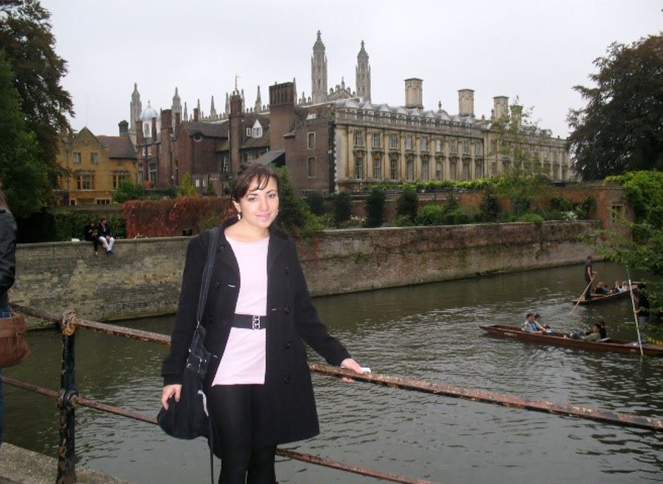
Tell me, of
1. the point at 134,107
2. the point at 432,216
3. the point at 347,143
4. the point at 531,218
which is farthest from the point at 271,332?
the point at 134,107

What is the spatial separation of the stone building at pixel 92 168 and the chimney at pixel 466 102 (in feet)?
109

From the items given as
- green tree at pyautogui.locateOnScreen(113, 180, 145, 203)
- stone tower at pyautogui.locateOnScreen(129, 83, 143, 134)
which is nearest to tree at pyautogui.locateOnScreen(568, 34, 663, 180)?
green tree at pyautogui.locateOnScreen(113, 180, 145, 203)

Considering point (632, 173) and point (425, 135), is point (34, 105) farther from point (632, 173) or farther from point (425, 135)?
point (425, 135)

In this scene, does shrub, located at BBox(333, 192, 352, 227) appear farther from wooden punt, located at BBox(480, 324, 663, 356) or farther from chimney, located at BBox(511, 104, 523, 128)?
wooden punt, located at BBox(480, 324, 663, 356)

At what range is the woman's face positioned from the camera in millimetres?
3336

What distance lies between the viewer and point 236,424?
10.2 ft

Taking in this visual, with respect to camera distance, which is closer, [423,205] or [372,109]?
[423,205]

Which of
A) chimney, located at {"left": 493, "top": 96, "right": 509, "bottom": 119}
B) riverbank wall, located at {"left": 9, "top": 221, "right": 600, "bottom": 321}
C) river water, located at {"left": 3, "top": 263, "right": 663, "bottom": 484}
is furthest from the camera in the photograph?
chimney, located at {"left": 493, "top": 96, "right": 509, "bottom": 119}

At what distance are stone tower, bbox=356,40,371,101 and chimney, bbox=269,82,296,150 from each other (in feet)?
178

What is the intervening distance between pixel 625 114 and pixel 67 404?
48.0 metres

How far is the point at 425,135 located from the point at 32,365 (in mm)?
50598

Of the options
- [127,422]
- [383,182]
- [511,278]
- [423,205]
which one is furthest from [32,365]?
[383,182]

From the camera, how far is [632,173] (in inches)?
1751

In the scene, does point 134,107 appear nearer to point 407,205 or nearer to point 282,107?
point 282,107
